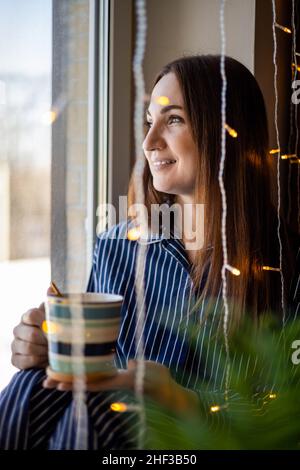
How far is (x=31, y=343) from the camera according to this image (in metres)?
0.80

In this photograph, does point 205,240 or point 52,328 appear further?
point 205,240

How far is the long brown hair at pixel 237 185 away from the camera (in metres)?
0.99

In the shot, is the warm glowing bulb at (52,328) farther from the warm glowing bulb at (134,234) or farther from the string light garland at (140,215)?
the warm glowing bulb at (134,234)

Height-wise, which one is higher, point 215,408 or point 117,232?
point 117,232

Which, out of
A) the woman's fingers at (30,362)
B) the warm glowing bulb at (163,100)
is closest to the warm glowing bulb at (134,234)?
the warm glowing bulb at (163,100)

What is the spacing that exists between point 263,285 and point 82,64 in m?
0.55

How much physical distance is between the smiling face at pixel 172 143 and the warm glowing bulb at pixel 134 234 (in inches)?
5.3

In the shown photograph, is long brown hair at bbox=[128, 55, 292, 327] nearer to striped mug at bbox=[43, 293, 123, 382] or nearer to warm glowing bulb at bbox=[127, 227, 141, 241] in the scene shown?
warm glowing bulb at bbox=[127, 227, 141, 241]

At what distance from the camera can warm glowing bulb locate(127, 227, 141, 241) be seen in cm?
111

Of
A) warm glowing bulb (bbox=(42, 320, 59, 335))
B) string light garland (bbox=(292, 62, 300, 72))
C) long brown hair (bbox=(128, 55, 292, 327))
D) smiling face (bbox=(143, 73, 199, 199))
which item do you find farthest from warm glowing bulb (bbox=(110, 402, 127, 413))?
string light garland (bbox=(292, 62, 300, 72))

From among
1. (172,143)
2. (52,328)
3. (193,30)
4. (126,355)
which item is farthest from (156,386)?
(193,30)

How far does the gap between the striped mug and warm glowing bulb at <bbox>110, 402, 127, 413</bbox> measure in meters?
0.06

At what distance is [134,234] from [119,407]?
49 centimetres

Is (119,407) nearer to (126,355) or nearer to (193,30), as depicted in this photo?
(126,355)
